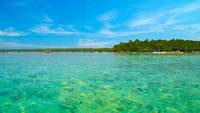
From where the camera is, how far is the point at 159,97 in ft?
45.1

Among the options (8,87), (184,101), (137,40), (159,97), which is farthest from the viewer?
(137,40)

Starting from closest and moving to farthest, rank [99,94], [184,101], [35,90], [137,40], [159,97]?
1. [184,101]
2. [159,97]
3. [99,94]
4. [35,90]
5. [137,40]

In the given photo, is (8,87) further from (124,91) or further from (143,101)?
(143,101)

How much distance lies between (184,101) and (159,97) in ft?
4.53

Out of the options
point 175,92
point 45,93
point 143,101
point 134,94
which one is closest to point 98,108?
point 143,101

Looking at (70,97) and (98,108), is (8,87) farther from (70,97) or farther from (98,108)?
(98,108)

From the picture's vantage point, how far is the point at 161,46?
15575 centimetres

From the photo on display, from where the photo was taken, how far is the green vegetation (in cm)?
15362

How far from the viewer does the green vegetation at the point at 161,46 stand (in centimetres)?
15362

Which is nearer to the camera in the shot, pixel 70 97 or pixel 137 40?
pixel 70 97

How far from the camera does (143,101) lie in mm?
12820

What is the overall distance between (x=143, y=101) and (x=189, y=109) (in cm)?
232

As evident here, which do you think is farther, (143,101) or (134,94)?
(134,94)

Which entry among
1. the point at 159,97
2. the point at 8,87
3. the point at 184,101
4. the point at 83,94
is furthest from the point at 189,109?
the point at 8,87
